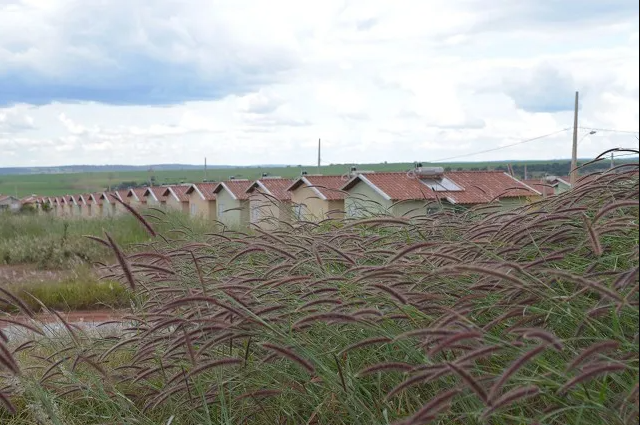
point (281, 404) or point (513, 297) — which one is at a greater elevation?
point (513, 297)

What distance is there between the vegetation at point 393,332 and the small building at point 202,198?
1767 inches

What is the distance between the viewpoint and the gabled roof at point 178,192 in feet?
182

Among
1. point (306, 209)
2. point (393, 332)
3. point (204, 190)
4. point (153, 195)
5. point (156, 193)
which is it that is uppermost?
point (306, 209)

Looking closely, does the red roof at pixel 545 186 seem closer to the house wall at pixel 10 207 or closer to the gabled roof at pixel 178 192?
the house wall at pixel 10 207

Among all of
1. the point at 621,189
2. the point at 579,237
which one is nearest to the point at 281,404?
the point at 579,237

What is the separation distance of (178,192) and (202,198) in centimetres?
698

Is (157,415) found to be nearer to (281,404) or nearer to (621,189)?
(281,404)

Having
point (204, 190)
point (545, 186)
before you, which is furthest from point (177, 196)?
point (545, 186)

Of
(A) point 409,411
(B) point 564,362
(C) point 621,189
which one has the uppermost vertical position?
(C) point 621,189

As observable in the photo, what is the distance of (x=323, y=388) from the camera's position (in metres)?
3.27

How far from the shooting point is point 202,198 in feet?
167

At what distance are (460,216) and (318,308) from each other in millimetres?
2227

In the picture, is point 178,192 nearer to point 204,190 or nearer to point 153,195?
point 153,195

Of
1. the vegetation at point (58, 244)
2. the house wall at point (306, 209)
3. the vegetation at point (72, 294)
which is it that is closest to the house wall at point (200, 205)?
the house wall at point (306, 209)
